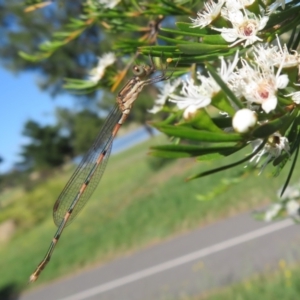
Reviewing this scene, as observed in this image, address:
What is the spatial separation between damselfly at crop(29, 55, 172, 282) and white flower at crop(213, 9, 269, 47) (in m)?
0.17

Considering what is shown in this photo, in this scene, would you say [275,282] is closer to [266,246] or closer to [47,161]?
[266,246]

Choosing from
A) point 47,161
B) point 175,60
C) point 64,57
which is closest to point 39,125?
point 47,161

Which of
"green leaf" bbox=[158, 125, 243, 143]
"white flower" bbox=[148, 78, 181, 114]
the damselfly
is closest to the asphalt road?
the damselfly

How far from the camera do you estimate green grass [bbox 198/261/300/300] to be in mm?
3186

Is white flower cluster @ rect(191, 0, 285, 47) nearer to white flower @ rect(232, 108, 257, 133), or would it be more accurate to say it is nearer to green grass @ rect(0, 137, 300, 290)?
white flower @ rect(232, 108, 257, 133)

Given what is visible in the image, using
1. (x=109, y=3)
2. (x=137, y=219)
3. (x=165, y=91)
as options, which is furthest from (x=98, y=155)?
(x=137, y=219)

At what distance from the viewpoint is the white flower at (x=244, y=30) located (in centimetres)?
40

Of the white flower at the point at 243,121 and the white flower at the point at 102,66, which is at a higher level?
the white flower at the point at 243,121

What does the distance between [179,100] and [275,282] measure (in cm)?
331

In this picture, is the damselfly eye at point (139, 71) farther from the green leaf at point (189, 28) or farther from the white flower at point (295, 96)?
the white flower at point (295, 96)

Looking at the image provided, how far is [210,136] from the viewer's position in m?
0.30

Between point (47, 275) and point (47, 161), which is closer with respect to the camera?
point (47, 275)

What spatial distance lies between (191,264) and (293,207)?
165 inches

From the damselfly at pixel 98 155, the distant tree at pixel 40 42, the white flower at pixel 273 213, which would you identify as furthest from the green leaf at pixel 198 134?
the distant tree at pixel 40 42
